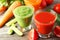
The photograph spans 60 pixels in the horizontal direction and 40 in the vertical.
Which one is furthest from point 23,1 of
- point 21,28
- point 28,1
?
point 21,28

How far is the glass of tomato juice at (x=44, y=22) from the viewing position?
972mm

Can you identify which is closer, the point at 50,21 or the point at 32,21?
the point at 50,21

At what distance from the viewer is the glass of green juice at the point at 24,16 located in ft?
3.27

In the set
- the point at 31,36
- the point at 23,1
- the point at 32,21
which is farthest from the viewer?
the point at 23,1

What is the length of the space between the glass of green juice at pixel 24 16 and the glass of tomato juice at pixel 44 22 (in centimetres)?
4

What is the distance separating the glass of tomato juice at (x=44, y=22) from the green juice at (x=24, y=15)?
0.04 m

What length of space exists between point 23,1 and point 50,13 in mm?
240

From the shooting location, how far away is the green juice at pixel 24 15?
996 millimetres

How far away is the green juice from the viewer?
996mm

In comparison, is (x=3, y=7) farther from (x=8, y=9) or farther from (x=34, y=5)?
(x=34, y=5)

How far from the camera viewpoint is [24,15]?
1001mm

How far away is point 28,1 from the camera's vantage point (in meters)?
1.12

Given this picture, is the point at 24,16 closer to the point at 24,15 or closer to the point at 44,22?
the point at 24,15

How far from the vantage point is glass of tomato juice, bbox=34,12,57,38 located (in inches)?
38.3
